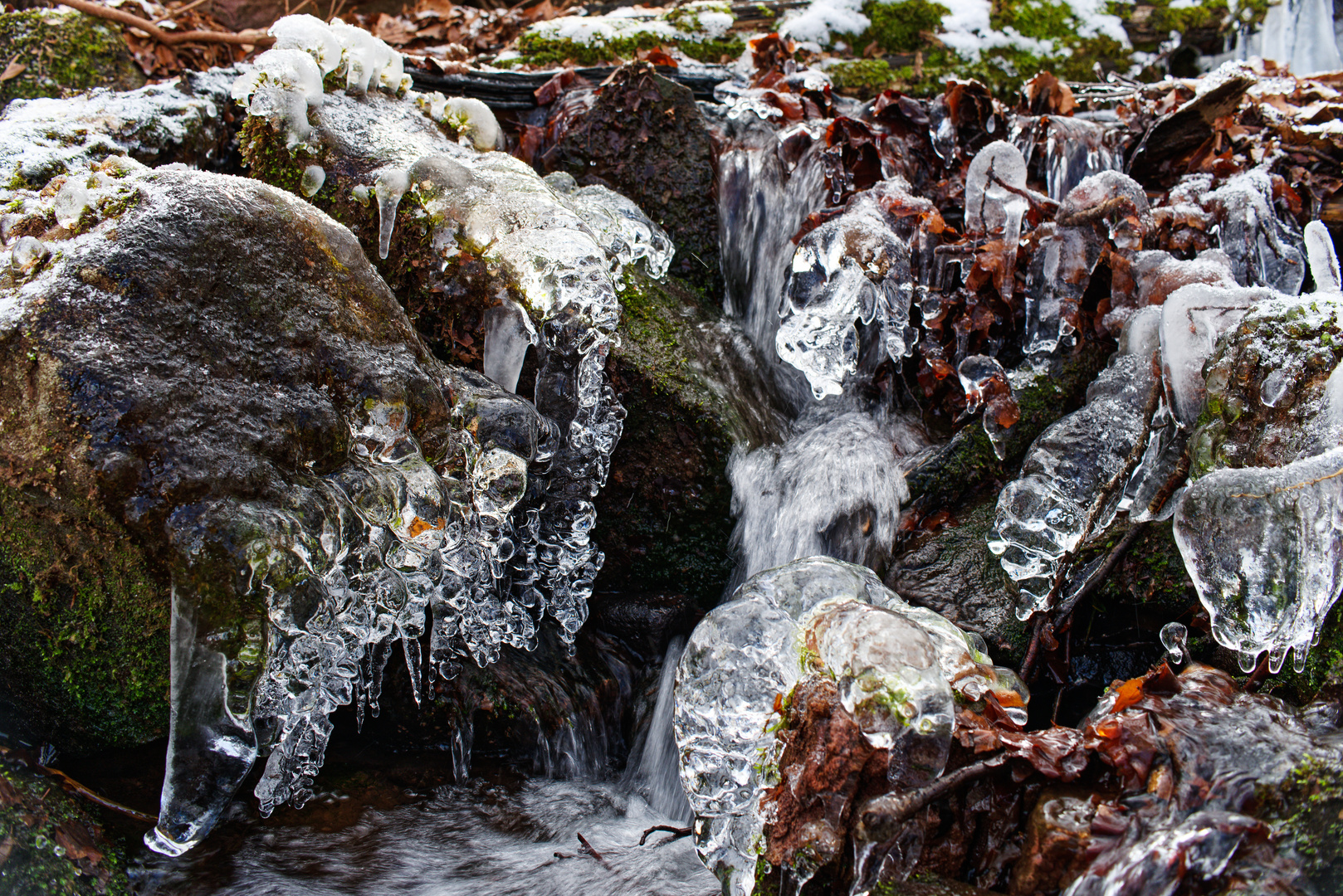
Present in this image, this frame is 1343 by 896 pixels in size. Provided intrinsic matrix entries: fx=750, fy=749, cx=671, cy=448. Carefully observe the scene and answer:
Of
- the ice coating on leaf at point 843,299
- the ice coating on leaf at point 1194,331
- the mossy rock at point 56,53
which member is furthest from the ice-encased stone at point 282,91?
the ice coating on leaf at point 1194,331

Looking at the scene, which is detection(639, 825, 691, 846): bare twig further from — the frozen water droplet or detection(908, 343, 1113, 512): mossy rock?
the frozen water droplet

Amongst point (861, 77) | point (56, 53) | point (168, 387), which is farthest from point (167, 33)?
point (861, 77)

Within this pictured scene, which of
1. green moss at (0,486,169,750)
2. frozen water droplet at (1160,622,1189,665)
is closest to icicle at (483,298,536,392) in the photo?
green moss at (0,486,169,750)

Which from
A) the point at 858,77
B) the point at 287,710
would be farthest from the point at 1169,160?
the point at 287,710

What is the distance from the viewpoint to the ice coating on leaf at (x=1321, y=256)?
7.98 ft

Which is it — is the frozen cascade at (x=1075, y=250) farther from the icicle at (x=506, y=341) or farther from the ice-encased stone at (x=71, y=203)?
the ice-encased stone at (x=71, y=203)

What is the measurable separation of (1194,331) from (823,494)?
1.40 meters

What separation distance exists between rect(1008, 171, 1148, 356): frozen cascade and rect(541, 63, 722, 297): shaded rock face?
158cm

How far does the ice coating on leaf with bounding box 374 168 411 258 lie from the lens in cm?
308

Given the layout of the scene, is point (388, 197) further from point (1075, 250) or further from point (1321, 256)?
point (1321, 256)

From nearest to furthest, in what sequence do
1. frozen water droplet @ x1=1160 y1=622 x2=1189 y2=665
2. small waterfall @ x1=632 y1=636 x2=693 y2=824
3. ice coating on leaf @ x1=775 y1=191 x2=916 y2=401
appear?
frozen water droplet @ x1=1160 y1=622 x2=1189 y2=665, small waterfall @ x1=632 y1=636 x2=693 y2=824, ice coating on leaf @ x1=775 y1=191 x2=916 y2=401

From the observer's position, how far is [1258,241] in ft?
10.8

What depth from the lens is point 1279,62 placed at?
5.96 metres

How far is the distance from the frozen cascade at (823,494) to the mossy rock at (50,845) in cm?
232
